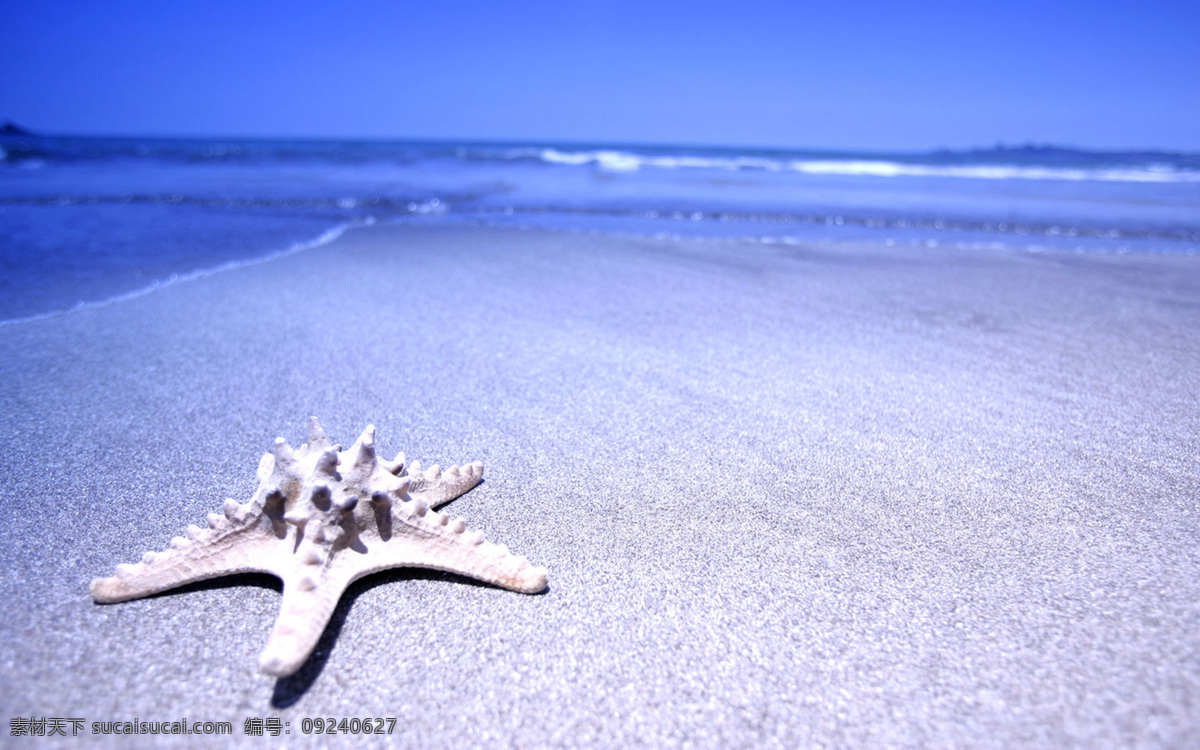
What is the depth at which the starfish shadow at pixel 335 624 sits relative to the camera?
1.62 metres

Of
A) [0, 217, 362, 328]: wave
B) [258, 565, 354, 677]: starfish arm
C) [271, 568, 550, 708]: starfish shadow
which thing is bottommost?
[271, 568, 550, 708]: starfish shadow

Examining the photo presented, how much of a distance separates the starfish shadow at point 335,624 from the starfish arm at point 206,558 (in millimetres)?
211

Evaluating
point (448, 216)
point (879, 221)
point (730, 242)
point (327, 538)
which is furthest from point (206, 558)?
point (879, 221)

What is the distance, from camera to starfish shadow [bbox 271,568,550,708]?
5.32 feet

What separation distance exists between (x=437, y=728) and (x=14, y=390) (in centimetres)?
302

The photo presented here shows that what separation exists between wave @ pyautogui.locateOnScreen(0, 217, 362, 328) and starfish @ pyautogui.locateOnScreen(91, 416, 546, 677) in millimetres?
3464

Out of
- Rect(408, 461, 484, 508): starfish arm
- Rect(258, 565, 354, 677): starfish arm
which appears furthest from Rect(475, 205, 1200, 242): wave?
Rect(258, 565, 354, 677): starfish arm

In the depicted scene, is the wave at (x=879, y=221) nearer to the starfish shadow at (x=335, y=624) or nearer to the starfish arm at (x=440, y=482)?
the starfish arm at (x=440, y=482)

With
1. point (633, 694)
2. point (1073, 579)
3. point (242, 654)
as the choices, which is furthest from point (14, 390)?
point (1073, 579)

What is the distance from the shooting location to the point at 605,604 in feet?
6.37

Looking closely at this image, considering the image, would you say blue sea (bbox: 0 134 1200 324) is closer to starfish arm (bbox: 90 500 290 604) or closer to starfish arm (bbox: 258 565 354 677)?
starfish arm (bbox: 90 500 290 604)

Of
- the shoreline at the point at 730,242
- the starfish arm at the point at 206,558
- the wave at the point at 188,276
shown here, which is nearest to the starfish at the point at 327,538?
the starfish arm at the point at 206,558

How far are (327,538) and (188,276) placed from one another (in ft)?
15.5

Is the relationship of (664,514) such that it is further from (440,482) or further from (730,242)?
(730,242)
